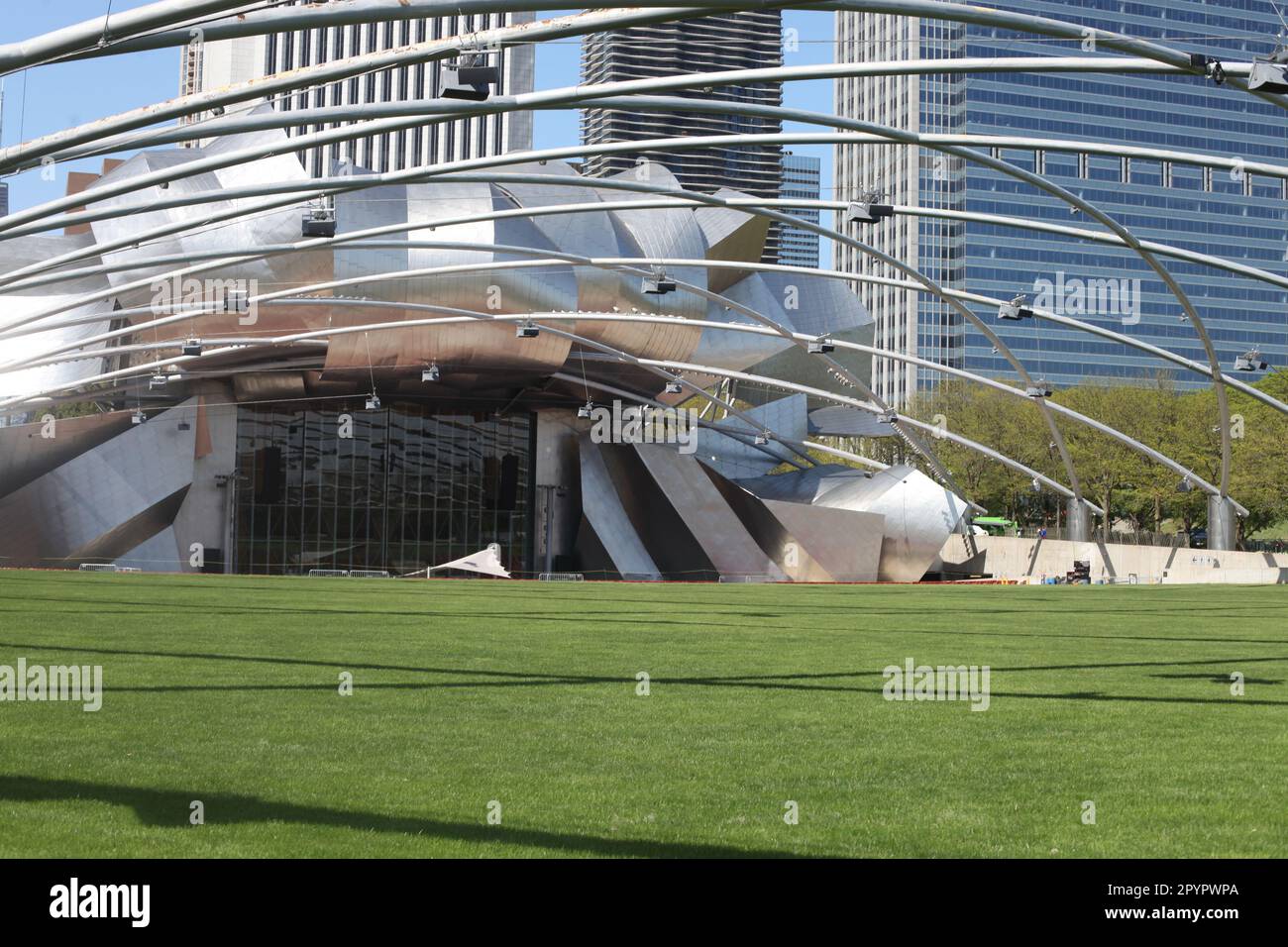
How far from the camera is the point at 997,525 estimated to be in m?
86.6

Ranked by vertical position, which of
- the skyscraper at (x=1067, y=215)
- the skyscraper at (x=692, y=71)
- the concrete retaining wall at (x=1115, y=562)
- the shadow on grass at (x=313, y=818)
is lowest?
the shadow on grass at (x=313, y=818)

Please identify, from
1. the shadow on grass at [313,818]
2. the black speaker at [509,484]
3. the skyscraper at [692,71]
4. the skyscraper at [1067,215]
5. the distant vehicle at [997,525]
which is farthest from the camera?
the skyscraper at [692,71]

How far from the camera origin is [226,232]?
42.9 m

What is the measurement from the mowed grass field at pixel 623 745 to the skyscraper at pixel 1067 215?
444 feet

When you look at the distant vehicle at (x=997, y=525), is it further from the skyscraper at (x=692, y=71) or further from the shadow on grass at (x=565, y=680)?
the shadow on grass at (x=565, y=680)

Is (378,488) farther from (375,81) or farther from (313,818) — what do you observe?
(375,81)

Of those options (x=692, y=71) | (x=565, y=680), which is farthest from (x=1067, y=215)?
(x=565, y=680)

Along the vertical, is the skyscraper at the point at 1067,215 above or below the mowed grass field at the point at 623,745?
above

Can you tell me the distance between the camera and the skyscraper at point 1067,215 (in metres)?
147

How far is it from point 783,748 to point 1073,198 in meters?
20.5

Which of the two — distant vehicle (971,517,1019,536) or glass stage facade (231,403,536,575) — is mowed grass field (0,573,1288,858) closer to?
glass stage facade (231,403,536,575)

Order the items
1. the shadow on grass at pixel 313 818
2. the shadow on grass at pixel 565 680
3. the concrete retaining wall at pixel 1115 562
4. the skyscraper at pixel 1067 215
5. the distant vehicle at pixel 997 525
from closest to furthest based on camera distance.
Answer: the shadow on grass at pixel 313 818, the shadow on grass at pixel 565 680, the concrete retaining wall at pixel 1115 562, the distant vehicle at pixel 997 525, the skyscraper at pixel 1067 215

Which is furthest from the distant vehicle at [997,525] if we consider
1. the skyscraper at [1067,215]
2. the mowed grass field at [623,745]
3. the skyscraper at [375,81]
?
the skyscraper at [375,81]

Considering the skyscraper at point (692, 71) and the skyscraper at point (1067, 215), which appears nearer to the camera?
the skyscraper at point (1067, 215)
